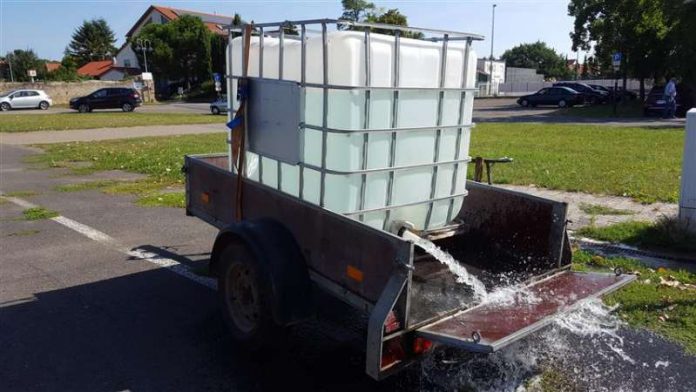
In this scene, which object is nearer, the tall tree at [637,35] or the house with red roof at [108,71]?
the tall tree at [637,35]

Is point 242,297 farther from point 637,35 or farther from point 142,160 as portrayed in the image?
point 637,35

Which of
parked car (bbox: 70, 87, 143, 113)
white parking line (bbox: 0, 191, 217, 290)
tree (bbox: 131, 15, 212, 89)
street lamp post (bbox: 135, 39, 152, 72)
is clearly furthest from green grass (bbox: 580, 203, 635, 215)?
street lamp post (bbox: 135, 39, 152, 72)

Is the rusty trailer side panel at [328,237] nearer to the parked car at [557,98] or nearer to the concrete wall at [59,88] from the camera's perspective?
the parked car at [557,98]

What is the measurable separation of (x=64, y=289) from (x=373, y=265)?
360 cm

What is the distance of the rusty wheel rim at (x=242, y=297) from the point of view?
4.00 metres

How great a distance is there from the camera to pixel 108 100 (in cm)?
3950

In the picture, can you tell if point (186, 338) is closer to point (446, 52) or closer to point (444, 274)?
point (444, 274)

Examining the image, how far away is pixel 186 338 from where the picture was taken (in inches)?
172

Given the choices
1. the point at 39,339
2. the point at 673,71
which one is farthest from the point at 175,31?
the point at 39,339

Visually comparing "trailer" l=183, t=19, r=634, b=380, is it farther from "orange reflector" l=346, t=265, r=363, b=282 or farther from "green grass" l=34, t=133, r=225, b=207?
"green grass" l=34, t=133, r=225, b=207

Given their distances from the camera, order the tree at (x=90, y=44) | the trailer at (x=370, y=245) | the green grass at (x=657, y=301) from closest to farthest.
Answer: the trailer at (x=370, y=245), the green grass at (x=657, y=301), the tree at (x=90, y=44)

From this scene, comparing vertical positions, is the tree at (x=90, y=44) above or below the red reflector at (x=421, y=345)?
above

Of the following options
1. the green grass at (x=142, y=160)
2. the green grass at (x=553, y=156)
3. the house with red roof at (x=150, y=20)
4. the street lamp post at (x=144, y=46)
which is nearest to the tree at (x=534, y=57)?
the house with red roof at (x=150, y=20)

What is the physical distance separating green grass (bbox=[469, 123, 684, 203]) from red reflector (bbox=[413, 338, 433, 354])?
6.47 metres
